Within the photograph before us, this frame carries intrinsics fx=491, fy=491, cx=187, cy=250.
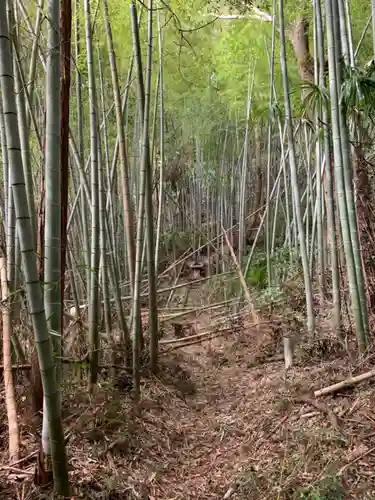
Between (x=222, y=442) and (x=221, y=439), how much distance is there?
0.11ft

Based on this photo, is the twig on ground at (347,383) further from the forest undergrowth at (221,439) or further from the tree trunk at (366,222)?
the tree trunk at (366,222)

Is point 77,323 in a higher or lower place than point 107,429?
higher

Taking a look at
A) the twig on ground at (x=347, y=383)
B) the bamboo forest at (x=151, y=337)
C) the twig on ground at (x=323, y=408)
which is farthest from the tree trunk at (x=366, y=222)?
the twig on ground at (x=323, y=408)

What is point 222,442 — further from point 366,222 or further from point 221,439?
point 366,222

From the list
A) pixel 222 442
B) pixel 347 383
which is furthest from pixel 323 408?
pixel 222 442

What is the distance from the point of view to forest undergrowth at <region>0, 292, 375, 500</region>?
6.35ft

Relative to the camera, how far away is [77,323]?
2861 mm

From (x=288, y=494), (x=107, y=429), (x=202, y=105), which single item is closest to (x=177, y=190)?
(x=202, y=105)

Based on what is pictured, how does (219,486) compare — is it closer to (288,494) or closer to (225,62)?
(288,494)

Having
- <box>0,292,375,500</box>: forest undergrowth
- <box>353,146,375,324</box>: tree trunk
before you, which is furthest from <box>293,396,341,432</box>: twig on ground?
<box>353,146,375,324</box>: tree trunk

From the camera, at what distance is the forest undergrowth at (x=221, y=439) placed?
6.35 feet

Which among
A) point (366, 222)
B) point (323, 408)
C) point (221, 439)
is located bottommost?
point (221, 439)

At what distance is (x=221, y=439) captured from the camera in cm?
269

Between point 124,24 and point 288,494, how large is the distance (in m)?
4.07
